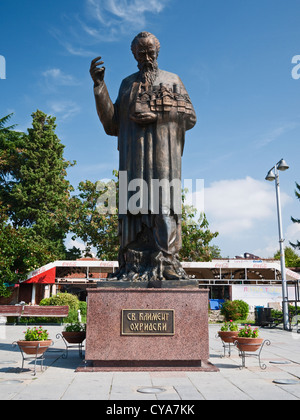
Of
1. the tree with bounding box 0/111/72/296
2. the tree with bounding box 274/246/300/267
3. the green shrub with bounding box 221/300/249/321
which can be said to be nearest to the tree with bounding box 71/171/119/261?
the tree with bounding box 0/111/72/296

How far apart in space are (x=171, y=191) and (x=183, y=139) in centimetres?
110

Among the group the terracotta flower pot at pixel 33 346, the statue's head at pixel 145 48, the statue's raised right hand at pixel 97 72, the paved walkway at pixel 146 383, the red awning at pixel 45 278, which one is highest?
the statue's head at pixel 145 48

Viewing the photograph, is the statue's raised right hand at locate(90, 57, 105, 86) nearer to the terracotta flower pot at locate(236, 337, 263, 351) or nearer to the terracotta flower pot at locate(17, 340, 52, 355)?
the terracotta flower pot at locate(17, 340, 52, 355)

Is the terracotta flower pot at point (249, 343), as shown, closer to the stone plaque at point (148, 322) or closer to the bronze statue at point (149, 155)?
the stone plaque at point (148, 322)

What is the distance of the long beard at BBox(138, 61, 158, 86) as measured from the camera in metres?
7.64

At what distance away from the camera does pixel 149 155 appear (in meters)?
7.34

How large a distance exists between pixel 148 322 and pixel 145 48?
4.87 meters

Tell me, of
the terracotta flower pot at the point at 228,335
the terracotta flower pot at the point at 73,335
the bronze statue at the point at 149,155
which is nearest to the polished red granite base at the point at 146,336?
Answer: the bronze statue at the point at 149,155

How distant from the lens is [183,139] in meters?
7.71

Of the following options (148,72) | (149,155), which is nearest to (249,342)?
(149,155)

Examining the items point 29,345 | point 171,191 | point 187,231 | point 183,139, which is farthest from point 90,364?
point 187,231

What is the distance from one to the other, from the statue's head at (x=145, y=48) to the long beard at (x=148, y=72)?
3cm

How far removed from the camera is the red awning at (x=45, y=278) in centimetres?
2514

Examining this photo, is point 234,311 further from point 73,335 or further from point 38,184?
point 38,184
